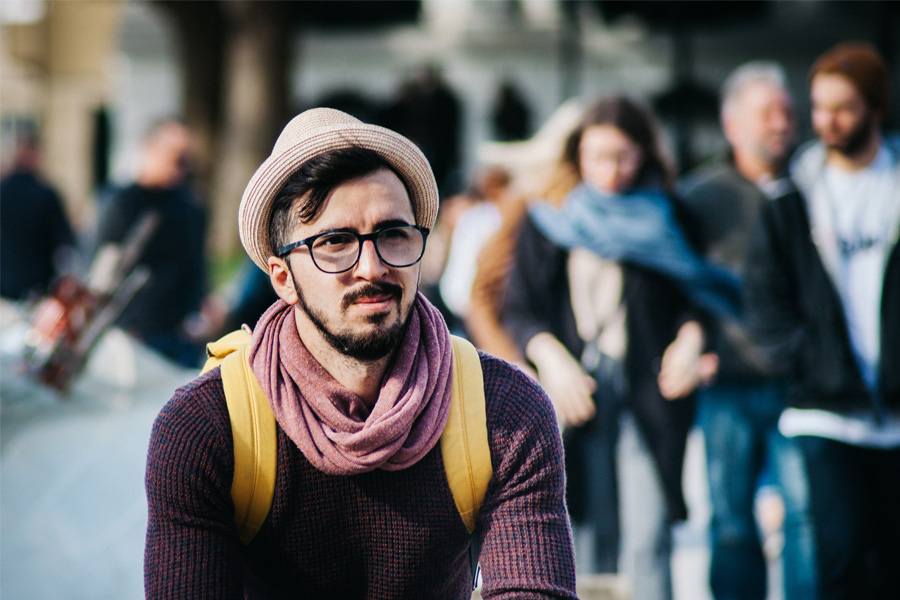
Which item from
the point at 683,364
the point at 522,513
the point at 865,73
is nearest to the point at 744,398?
the point at 683,364

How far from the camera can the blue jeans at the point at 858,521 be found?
366 centimetres

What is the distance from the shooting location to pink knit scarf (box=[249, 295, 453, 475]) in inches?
78.0

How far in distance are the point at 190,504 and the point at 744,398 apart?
309cm

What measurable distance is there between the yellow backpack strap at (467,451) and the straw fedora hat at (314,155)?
16.2 inches

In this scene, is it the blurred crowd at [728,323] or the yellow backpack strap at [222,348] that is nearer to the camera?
the yellow backpack strap at [222,348]

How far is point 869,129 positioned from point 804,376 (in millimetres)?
905

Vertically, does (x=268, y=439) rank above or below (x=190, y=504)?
above

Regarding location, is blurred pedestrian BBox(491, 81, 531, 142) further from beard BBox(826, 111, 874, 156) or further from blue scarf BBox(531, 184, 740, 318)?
beard BBox(826, 111, 874, 156)

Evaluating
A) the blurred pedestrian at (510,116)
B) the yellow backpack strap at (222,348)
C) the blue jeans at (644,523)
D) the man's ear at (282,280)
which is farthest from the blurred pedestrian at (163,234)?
the blurred pedestrian at (510,116)

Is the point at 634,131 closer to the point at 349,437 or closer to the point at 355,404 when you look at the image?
the point at 355,404

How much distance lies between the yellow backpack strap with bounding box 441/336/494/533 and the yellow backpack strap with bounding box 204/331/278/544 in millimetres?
331

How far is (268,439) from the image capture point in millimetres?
1999

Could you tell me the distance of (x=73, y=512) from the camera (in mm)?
4168

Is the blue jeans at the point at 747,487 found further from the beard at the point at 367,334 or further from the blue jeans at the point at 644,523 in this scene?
the beard at the point at 367,334
